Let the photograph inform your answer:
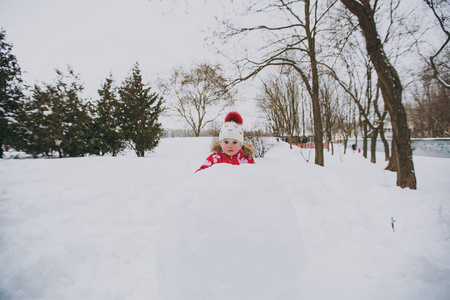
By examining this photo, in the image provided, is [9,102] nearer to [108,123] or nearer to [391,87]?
[108,123]

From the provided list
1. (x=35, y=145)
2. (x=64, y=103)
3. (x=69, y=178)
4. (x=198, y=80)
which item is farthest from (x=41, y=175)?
(x=198, y=80)

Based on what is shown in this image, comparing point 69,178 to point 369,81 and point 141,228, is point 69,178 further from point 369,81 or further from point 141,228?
point 369,81

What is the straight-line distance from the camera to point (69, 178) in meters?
4.71

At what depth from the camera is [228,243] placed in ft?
4.11

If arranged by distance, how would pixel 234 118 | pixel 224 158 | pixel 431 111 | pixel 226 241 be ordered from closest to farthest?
1. pixel 226 241
2. pixel 224 158
3. pixel 234 118
4. pixel 431 111

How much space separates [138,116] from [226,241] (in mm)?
12722

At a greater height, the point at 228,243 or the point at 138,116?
the point at 138,116

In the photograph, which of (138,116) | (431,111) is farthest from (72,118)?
(431,111)

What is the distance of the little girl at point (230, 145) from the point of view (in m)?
2.79

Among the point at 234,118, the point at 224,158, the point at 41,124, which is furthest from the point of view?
the point at 41,124

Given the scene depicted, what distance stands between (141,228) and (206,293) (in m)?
2.20

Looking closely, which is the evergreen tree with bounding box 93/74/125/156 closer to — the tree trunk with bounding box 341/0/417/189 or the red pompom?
the red pompom

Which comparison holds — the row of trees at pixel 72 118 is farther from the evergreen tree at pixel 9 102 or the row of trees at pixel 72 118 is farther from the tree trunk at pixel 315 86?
the tree trunk at pixel 315 86

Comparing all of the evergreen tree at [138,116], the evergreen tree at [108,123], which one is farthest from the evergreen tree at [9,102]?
the evergreen tree at [138,116]
